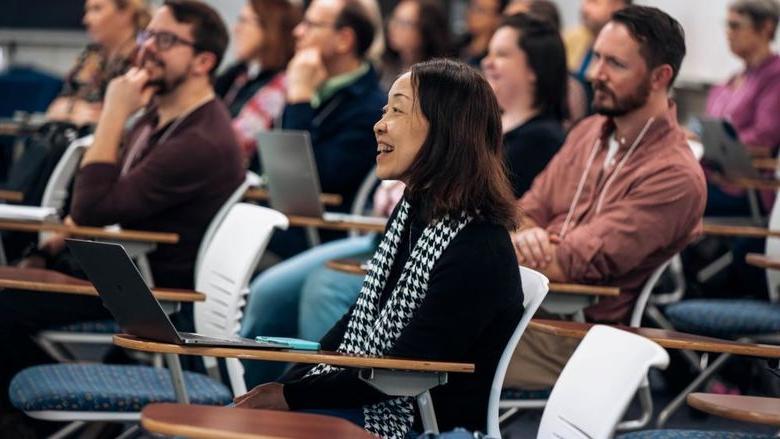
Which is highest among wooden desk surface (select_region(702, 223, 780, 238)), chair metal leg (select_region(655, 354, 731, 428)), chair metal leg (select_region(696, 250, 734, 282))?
wooden desk surface (select_region(702, 223, 780, 238))

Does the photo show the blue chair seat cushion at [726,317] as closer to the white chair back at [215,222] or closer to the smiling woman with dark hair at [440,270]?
the white chair back at [215,222]

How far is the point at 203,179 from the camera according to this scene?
4246 mm

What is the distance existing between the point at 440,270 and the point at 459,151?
0.23 meters

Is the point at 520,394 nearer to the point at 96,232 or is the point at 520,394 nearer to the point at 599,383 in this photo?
the point at 599,383

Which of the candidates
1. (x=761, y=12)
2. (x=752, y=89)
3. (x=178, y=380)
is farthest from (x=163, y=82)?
(x=761, y=12)

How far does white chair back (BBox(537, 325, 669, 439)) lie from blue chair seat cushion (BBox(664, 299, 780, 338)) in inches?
75.7

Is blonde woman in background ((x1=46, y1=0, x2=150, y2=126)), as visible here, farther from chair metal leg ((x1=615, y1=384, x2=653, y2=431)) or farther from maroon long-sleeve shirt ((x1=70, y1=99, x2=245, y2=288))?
chair metal leg ((x1=615, y1=384, x2=653, y2=431))

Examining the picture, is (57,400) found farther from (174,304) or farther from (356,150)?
(356,150)

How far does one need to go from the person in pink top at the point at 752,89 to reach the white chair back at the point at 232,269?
2841mm

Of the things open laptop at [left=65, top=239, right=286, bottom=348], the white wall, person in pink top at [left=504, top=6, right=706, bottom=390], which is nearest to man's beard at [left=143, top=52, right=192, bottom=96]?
person in pink top at [left=504, top=6, right=706, bottom=390]

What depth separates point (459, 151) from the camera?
8.90ft

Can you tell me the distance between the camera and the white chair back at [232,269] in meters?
3.51

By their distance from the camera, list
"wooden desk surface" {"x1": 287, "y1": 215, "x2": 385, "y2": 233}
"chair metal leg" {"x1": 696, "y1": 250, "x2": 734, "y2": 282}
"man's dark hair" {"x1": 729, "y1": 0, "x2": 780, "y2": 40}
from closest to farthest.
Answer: "wooden desk surface" {"x1": 287, "y1": 215, "x2": 385, "y2": 233}, "chair metal leg" {"x1": 696, "y1": 250, "x2": 734, "y2": 282}, "man's dark hair" {"x1": 729, "y1": 0, "x2": 780, "y2": 40}

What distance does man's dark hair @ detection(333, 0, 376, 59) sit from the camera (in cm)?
579
